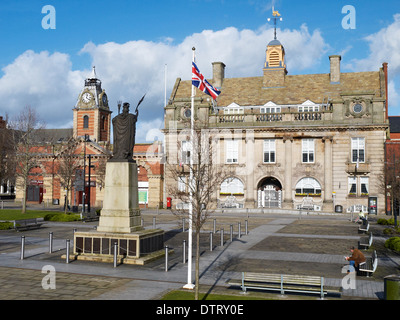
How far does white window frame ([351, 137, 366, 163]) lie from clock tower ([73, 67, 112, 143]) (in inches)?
1913

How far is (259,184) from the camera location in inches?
2050

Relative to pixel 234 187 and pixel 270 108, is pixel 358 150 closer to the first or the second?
pixel 270 108

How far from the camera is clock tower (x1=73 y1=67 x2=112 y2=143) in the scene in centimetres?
8094

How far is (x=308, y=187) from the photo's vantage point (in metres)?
49.8

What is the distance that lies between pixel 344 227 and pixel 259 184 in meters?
18.7

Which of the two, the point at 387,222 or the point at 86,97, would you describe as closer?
the point at 387,222

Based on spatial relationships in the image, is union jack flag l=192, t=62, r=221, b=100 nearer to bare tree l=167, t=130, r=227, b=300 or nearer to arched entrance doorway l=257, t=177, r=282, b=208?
bare tree l=167, t=130, r=227, b=300

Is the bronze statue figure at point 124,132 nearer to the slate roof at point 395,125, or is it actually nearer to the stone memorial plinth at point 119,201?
the stone memorial plinth at point 119,201

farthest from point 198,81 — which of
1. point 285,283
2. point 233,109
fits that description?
point 233,109

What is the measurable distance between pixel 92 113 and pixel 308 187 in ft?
156

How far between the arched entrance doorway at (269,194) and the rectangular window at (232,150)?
4.52 metres
